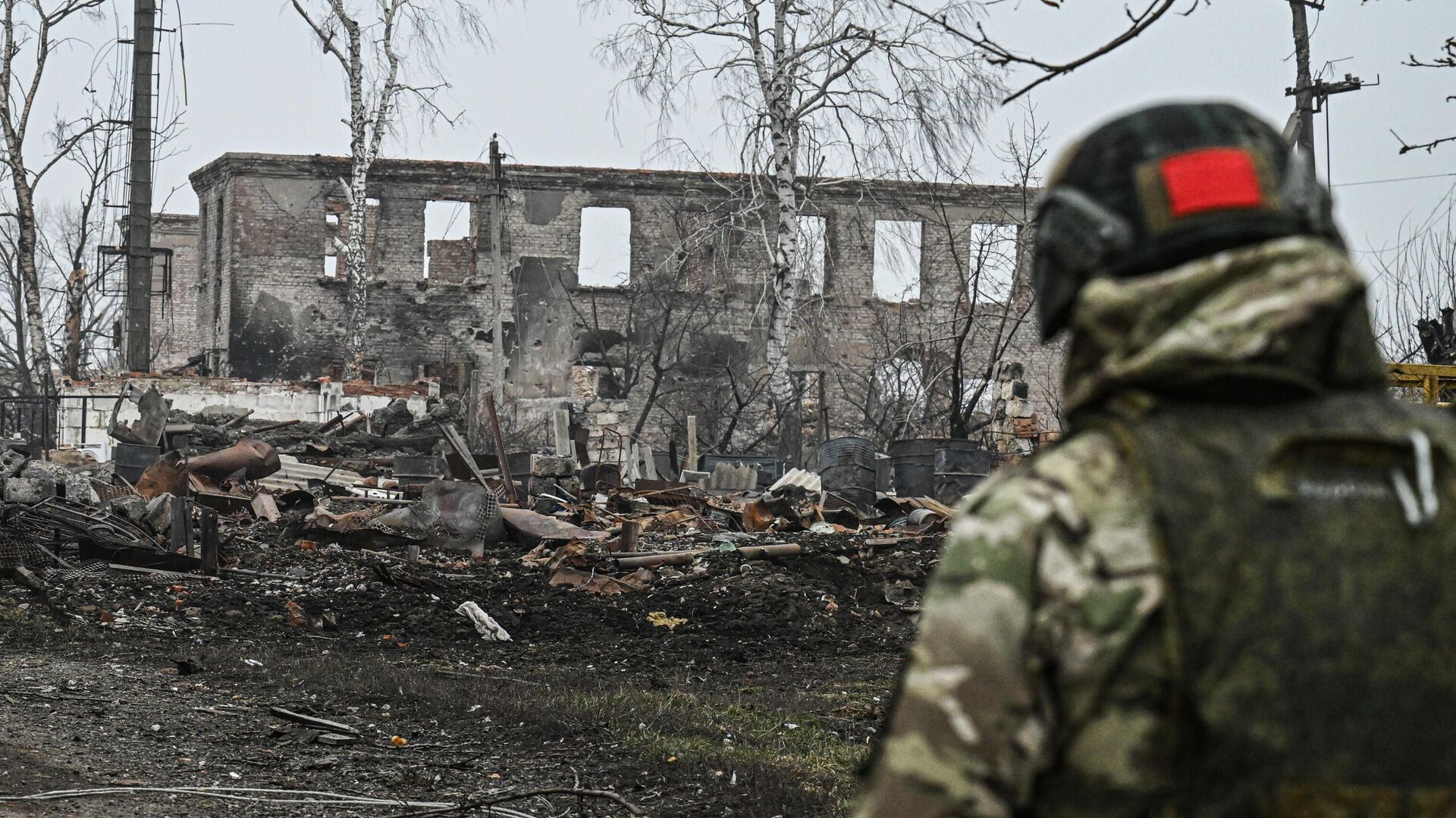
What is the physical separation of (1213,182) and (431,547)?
37.1 ft

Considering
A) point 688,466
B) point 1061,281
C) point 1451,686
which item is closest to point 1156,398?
point 1061,281

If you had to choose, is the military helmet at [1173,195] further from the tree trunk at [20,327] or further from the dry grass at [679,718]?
the tree trunk at [20,327]

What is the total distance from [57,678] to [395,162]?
24.2 metres

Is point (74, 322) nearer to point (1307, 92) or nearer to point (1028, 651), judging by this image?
point (1307, 92)

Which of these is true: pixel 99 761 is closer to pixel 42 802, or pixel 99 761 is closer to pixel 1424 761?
pixel 42 802

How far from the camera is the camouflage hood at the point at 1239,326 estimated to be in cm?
132

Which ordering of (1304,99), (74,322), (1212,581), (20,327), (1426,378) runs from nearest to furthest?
(1212,581) < (1426,378) < (1304,99) < (74,322) < (20,327)

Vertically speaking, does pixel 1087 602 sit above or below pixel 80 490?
above

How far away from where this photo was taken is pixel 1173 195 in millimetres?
1390

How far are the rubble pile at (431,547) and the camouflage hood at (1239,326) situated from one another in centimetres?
816

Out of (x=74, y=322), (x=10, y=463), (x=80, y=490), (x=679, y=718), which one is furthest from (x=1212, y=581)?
(x=74, y=322)

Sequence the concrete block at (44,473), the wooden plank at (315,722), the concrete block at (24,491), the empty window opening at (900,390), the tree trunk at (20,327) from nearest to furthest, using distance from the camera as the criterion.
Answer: the wooden plank at (315,722)
the concrete block at (24,491)
the concrete block at (44,473)
the empty window opening at (900,390)
the tree trunk at (20,327)

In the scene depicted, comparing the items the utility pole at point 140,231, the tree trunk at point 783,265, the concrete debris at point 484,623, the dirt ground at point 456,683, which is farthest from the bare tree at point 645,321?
the concrete debris at point 484,623

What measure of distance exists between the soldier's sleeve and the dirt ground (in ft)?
12.3
